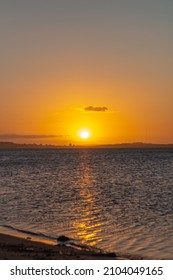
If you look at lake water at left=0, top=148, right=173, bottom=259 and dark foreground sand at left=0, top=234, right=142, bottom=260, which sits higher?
dark foreground sand at left=0, top=234, right=142, bottom=260

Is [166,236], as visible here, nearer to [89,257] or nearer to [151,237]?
[151,237]

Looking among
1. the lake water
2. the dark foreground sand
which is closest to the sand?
the dark foreground sand

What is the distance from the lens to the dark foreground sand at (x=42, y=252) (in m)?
20.1

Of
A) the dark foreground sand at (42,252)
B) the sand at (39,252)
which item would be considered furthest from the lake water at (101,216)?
the sand at (39,252)

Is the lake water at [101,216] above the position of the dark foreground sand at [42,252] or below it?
below

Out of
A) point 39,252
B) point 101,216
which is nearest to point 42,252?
point 39,252

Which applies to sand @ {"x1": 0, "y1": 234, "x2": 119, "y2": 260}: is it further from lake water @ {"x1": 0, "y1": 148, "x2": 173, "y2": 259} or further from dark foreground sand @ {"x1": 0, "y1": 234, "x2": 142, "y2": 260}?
lake water @ {"x1": 0, "y1": 148, "x2": 173, "y2": 259}

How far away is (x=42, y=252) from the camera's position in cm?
2159

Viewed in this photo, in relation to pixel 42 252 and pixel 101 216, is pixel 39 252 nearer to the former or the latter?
pixel 42 252

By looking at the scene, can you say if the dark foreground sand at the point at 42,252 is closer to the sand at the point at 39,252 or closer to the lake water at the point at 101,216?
the sand at the point at 39,252

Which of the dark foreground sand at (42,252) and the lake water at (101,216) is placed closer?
the dark foreground sand at (42,252)

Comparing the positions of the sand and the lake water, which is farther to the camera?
the lake water

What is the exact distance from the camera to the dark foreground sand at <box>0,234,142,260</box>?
20.1 metres
